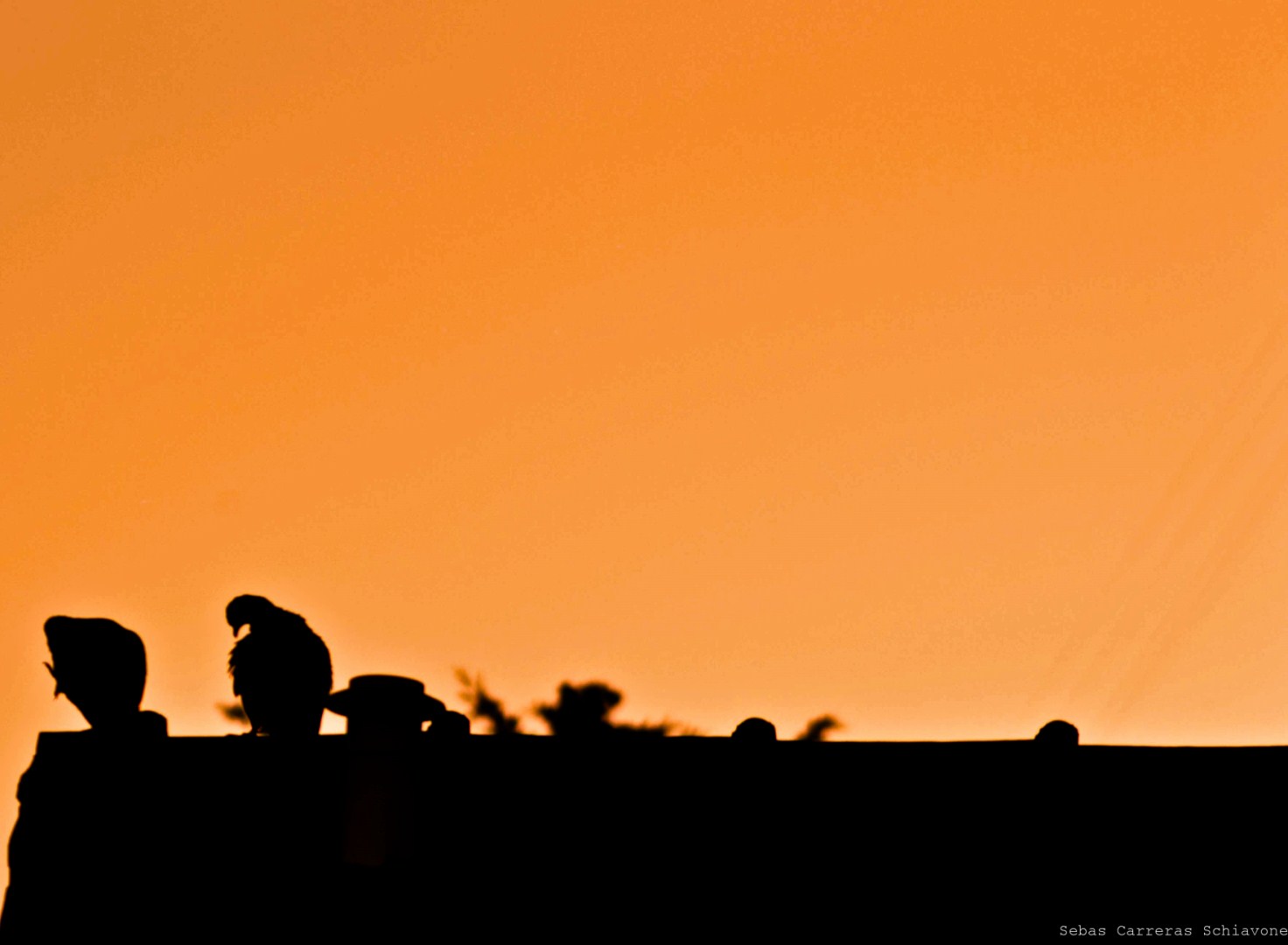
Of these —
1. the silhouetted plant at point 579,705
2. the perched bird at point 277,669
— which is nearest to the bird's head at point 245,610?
the perched bird at point 277,669

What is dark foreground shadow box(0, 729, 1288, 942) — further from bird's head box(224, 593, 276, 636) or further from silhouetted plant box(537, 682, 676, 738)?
Result: silhouetted plant box(537, 682, 676, 738)

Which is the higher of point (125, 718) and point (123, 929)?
point (125, 718)

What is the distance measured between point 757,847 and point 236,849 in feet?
8.78

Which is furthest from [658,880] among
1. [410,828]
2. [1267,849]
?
[1267,849]

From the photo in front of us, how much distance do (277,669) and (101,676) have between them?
36.6 inches

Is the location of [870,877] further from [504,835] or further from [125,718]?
[125,718]

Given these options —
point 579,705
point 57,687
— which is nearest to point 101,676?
point 57,687

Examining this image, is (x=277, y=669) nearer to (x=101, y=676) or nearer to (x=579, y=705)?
(x=101, y=676)

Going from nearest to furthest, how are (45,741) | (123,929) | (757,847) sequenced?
(757,847), (123,929), (45,741)

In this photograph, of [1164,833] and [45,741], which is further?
[45,741]

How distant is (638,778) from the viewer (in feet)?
27.8

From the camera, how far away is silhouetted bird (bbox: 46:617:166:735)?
9.45 m

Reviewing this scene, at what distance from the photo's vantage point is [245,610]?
10.1 m

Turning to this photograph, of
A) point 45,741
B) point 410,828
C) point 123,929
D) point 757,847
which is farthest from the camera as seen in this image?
point 45,741
